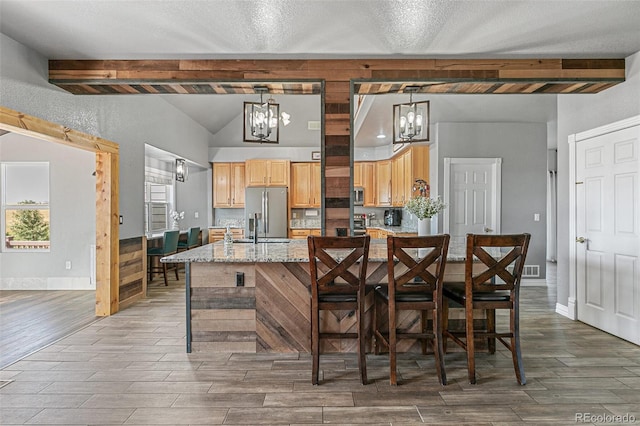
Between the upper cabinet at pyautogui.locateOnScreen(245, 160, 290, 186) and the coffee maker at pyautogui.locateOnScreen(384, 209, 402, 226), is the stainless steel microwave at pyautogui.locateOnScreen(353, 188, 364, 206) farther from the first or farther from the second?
the upper cabinet at pyautogui.locateOnScreen(245, 160, 290, 186)

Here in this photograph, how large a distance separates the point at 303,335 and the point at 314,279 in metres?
0.80

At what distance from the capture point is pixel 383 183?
7797mm

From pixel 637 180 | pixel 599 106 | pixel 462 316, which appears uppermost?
pixel 599 106

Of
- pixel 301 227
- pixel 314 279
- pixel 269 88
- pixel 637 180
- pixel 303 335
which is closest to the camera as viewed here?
pixel 314 279

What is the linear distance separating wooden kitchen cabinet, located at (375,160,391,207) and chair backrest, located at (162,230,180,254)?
161 inches

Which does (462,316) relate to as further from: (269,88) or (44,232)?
(44,232)

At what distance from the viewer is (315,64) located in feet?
11.4

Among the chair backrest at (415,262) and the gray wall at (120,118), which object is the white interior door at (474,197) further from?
the gray wall at (120,118)

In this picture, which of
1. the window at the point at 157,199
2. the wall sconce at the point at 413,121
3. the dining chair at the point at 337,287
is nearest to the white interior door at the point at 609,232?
the wall sconce at the point at 413,121

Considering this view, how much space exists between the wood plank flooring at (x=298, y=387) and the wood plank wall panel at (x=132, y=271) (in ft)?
3.90

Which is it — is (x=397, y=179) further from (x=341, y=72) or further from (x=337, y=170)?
(x=341, y=72)

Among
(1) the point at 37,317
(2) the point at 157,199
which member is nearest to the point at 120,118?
(1) the point at 37,317

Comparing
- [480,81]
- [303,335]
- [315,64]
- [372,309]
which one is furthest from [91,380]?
[480,81]

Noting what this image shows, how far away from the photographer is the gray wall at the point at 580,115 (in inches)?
134
